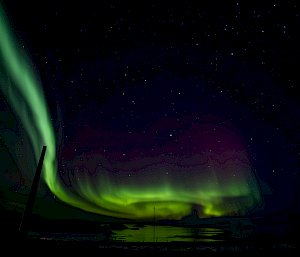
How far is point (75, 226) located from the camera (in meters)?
190

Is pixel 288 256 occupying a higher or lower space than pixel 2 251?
higher

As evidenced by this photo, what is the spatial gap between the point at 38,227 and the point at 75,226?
28.1 meters

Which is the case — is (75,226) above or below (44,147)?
above

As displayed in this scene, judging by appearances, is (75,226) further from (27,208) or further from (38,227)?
(27,208)

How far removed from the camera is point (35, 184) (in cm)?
1534

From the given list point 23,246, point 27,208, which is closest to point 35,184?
point 27,208

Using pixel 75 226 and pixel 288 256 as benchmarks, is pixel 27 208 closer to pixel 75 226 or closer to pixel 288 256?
pixel 288 256

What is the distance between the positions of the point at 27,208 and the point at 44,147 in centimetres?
371

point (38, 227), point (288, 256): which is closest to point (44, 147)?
point (288, 256)

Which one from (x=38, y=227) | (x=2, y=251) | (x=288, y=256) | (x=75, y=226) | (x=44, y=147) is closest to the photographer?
(x=2, y=251)

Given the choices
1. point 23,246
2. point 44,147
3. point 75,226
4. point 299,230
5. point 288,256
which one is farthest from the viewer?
point 75,226

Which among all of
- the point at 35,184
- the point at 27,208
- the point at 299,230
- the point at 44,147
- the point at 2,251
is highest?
the point at 299,230

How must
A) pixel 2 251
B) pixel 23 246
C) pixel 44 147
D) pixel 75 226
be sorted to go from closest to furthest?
pixel 2 251 < pixel 23 246 < pixel 44 147 < pixel 75 226

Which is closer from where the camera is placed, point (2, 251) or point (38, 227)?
point (2, 251)
